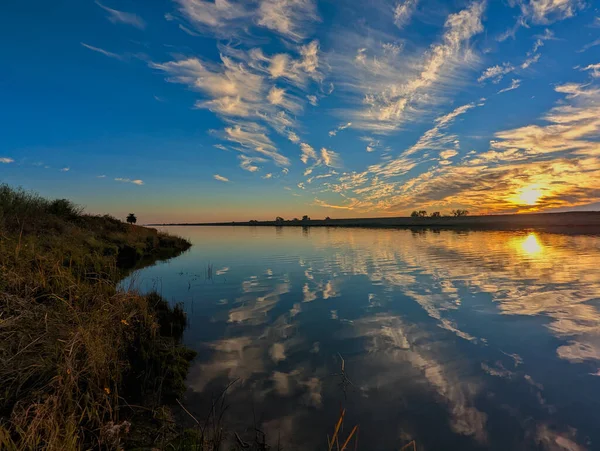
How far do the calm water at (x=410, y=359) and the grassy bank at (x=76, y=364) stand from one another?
3.45 feet

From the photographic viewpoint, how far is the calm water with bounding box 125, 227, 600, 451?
226 inches

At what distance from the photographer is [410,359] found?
8.41 metres

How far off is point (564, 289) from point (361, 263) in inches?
515

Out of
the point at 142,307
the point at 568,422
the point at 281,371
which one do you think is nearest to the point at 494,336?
the point at 568,422

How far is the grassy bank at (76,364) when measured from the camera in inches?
170

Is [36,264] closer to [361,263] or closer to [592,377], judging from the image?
[592,377]

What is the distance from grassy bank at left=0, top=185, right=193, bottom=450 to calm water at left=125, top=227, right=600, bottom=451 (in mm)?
1052

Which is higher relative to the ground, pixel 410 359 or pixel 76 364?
pixel 76 364

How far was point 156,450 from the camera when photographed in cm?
440

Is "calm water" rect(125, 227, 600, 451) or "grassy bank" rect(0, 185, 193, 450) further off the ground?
"grassy bank" rect(0, 185, 193, 450)

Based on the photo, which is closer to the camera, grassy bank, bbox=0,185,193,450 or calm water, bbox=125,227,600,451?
grassy bank, bbox=0,185,193,450

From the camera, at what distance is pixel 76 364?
17.7 ft

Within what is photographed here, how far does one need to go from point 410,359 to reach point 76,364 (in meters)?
7.68

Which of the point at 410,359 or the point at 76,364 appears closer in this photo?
the point at 76,364
